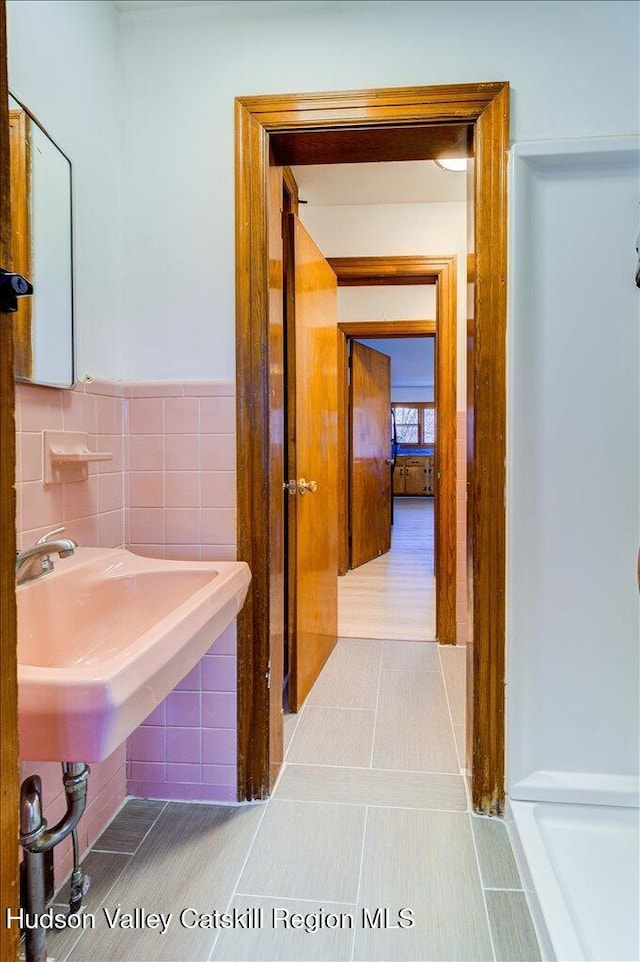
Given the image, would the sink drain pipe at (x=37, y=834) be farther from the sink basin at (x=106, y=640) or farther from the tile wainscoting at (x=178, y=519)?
the tile wainscoting at (x=178, y=519)

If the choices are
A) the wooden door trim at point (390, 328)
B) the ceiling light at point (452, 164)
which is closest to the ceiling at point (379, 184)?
the ceiling light at point (452, 164)

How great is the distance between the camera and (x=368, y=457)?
5.26m

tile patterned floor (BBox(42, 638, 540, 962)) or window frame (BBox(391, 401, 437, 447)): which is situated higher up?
window frame (BBox(391, 401, 437, 447))

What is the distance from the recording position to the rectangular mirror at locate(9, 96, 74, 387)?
4.06 feet

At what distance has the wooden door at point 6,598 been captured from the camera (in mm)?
507

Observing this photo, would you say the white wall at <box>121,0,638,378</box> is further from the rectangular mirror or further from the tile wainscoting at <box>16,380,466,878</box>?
the rectangular mirror

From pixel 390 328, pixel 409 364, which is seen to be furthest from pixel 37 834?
pixel 409 364

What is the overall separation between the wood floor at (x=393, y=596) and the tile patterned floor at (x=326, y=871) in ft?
4.11

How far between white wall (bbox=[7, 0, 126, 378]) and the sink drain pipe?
98cm

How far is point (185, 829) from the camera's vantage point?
156 centimetres

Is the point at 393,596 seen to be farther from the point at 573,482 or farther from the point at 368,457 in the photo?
the point at 573,482

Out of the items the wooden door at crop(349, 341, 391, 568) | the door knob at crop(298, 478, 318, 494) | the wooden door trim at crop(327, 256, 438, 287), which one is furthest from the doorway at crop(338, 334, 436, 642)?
the door knob at crop(298, 478, 318, 494)

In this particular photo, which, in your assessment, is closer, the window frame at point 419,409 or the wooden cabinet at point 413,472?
the window frame at point 419,409

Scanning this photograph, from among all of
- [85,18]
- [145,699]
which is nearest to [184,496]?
[145,699]
